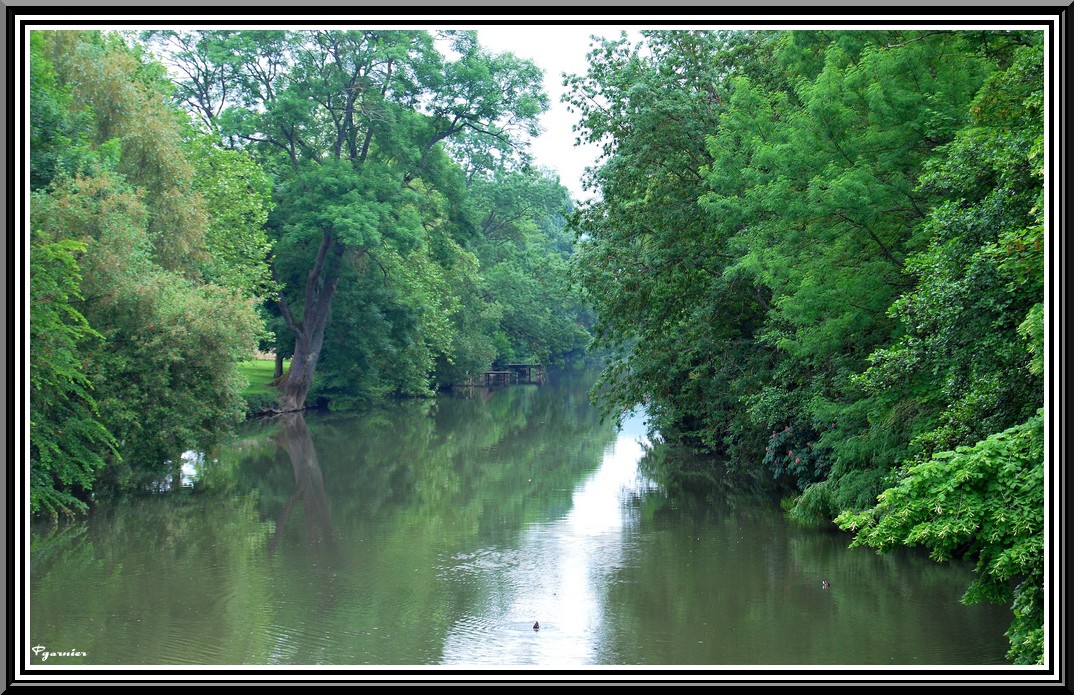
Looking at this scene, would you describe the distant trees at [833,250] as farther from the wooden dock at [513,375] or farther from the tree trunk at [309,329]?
the wooden dock at [513,375]

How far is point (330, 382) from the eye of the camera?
43844 millimetres

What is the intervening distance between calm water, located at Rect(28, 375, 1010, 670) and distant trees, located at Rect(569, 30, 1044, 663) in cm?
158

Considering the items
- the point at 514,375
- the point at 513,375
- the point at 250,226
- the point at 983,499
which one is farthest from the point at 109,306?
the point at 513,375

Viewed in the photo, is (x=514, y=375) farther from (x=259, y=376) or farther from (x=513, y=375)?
(x=259, y=376)

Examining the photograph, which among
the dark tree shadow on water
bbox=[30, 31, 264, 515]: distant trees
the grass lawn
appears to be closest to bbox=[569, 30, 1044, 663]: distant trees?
the dark tree shadow on water

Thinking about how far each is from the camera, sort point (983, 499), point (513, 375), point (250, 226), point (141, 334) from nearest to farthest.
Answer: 1. point (983, 499)
2. point (141, 334)
3. point (250, 226)
4. point (513, 375)

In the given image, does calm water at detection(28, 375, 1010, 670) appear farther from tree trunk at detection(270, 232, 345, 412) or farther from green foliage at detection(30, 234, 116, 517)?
tree trunk at detection(270, 232, 345, 412)

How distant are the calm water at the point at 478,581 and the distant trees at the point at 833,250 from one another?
62.1 inches

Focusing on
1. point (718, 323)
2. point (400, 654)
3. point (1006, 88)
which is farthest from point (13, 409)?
point (718, 323)

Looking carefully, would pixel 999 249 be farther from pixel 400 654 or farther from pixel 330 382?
pixel 330 382

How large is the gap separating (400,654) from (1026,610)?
6.73 meters

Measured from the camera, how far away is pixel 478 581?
15086 mm

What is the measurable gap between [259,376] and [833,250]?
3490cm

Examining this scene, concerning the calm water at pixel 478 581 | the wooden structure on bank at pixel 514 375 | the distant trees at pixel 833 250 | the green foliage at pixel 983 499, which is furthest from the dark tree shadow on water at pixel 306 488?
the wooden structure on bank at pixel 514 375
